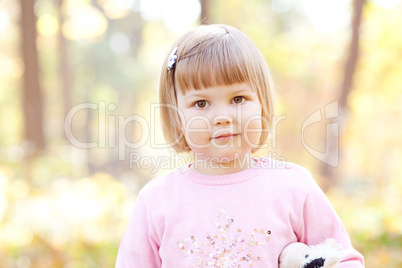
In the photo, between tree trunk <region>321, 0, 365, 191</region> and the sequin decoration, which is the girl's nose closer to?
the sequin decoration

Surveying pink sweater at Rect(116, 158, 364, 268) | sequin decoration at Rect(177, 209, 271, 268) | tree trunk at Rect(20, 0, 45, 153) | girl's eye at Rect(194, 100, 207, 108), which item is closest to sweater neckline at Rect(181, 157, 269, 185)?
pink sweater at Rect(116, 158, 364, 268)

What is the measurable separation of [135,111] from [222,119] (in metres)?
18.2

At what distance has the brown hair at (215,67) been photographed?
1575 mm

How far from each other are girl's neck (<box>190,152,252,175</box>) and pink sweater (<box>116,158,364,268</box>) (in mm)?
31

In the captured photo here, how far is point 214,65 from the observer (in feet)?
5.14

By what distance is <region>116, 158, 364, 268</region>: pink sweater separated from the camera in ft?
5.10

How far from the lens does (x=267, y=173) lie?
5.55 ft

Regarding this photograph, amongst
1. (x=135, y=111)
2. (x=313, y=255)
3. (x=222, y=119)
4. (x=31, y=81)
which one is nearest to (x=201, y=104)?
(x=222, y=119)

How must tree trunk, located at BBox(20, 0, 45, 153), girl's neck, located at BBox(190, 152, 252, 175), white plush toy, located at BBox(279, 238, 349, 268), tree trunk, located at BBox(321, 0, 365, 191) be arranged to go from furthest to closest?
tree trunk, located at BBox(321, 0, 365, 191), tree trunk, located at BBox(20, 0, 45, 153), girl's neck, located at BBox(190, 152, 252, 175), white plush toy, located at BBox(279, 238, 349, 268)

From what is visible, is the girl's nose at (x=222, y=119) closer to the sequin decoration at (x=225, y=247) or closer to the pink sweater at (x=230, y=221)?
the pink sweater at (x=230, y=221)

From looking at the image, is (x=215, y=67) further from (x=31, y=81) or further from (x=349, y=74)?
(x=349, y=74)

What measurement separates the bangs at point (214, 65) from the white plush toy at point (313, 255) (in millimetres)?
643

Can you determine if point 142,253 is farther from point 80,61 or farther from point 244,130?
point 80,61

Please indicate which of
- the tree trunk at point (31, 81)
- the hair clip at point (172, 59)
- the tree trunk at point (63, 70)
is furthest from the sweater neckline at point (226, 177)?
the tree trunk at point (63, 70)
